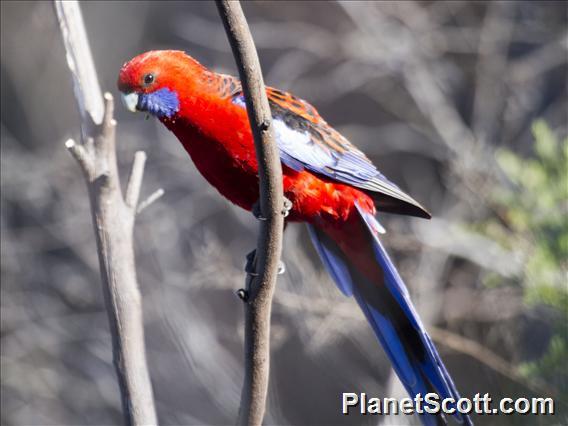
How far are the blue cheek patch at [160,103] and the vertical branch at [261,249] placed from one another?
30.8 inches

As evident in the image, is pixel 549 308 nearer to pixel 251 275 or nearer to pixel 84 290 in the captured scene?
pixel 251 275

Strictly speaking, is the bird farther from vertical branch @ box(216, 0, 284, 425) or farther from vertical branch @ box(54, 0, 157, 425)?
vertical branch @ box(216, 0, 284, 425)

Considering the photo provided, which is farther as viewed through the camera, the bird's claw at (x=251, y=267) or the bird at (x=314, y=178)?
the bird at (x=314, y=178)

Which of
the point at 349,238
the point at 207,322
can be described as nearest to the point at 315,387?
the point at 207,322

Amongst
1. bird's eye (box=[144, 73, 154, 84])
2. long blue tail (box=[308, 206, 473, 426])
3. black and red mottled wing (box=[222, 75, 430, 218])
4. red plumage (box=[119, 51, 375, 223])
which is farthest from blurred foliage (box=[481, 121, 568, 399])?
bird's eye (box=[144, 73, 154, 84])

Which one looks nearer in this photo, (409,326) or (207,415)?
(409,326)

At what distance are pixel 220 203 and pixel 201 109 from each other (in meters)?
2.85

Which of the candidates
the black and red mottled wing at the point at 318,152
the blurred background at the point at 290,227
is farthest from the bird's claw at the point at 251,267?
the blurred background at the point at 290,227

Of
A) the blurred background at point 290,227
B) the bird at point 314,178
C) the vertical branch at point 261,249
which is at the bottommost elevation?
the vertical branch at point 261,249

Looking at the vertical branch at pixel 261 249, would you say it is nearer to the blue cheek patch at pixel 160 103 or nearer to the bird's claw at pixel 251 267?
the bird's claw at pixel 251 267

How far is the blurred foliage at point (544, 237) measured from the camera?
286 centimetres

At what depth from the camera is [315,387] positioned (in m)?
5.67

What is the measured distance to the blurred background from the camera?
177 inches

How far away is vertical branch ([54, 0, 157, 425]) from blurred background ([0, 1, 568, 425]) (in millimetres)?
1596
